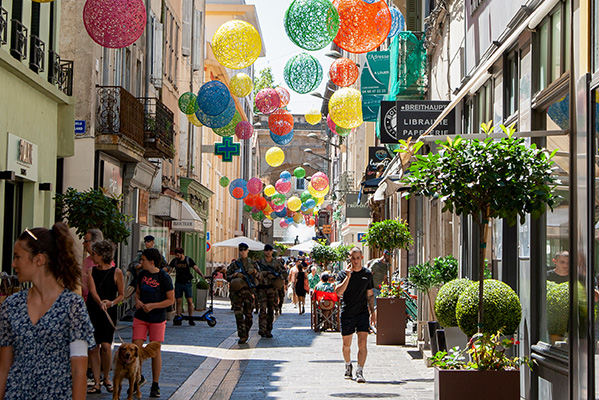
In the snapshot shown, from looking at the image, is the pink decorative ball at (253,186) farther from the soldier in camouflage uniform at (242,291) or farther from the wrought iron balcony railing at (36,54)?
the wrought iron balcony railing at (36,54)

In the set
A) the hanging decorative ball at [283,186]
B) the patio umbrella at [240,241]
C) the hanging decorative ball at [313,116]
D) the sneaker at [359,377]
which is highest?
the hanging decorative ball at [313,116]

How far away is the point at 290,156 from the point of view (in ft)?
359

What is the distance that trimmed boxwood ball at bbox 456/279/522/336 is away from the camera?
31.2ft

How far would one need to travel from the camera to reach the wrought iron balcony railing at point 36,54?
16594mm

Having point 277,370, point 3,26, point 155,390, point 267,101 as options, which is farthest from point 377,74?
point 155,390

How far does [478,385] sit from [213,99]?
14.3 m

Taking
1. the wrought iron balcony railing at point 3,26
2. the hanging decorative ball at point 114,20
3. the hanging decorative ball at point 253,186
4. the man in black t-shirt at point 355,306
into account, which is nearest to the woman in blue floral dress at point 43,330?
the man in black t-shirt at point 355,306

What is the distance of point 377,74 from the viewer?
2442cm

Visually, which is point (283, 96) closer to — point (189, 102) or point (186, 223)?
point (189, 102)

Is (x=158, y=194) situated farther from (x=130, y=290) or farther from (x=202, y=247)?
(x=130, y=290)

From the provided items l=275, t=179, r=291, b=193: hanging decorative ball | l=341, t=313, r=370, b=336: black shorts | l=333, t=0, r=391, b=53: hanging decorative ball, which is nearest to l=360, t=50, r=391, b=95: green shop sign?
l=333, t=0, r=391, b=53: hanging decorative ball

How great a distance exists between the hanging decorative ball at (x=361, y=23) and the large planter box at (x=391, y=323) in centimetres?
488

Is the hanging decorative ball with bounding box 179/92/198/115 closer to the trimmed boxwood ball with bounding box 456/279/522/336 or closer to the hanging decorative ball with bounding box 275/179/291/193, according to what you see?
the trimmed boxwood ball with bounding box 456/279/522/336

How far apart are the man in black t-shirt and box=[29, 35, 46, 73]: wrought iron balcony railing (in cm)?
675
